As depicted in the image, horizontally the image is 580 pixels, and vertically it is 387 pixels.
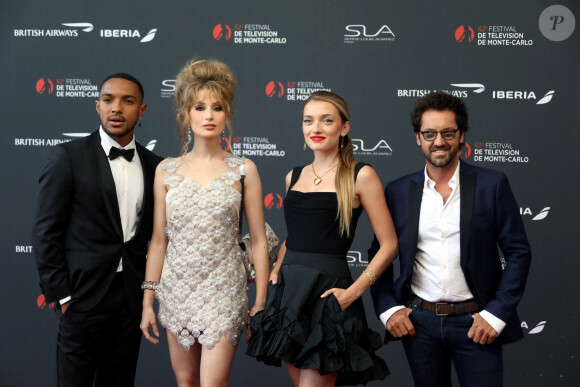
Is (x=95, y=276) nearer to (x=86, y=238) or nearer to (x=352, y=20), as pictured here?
(x=86, y=238)

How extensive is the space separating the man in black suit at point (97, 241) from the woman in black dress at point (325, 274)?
26.1 inches

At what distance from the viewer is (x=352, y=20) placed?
4.12 meters

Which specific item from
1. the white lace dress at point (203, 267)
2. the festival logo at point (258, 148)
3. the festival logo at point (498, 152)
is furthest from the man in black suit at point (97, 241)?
the festival logo at point (498, 152)

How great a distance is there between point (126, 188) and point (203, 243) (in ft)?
1.67

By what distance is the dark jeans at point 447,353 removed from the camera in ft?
7.51

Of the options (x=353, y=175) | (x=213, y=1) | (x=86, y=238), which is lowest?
(x=86, y=238)

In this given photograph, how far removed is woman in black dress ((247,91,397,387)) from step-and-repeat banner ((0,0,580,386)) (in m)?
1.73

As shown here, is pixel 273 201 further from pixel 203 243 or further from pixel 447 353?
pixel 447 353

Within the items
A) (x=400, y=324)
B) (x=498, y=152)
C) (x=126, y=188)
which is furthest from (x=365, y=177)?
(x=498, y=152)

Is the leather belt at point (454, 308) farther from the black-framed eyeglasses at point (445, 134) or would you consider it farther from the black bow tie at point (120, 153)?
the black bow tie at point (120, 153)

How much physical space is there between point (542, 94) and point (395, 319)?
8.08 feet

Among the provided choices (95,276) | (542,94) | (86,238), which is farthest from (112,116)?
(542,94)

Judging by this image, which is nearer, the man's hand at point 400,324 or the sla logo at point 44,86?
the man's hand at point 400,324

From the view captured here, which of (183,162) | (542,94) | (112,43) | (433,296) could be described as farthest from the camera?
(112,43)
